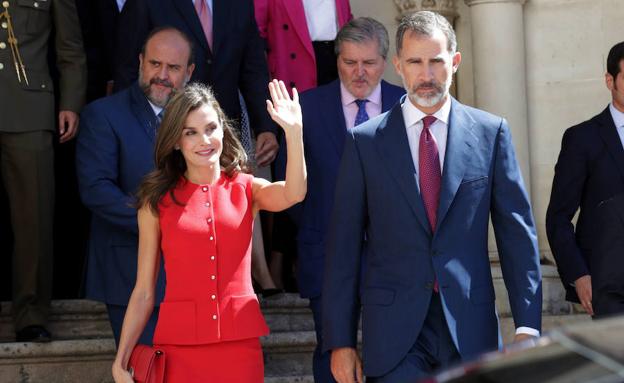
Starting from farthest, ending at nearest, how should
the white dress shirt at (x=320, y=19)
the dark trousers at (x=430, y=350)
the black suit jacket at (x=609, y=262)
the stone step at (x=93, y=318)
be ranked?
the white dress shirt at (x=320, y=19) → the stone step at (x=93, y=318) → the black suit jacket at (x=609, y=262) → the dark trousers at (x=430, y=350)

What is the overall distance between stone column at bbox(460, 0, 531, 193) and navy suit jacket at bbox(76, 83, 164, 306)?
2559 millimetres

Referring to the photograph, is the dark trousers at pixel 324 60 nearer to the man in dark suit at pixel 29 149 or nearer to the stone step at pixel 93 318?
the stone step at pixel 93 318

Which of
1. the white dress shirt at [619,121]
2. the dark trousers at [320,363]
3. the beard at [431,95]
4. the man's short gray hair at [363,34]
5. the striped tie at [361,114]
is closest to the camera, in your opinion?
the beard at [431,95]

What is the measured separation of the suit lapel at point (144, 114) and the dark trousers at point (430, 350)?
6.65 ft

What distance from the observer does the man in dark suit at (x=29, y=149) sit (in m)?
7.03

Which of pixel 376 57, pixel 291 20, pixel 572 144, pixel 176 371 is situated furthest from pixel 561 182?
pixel 176 371

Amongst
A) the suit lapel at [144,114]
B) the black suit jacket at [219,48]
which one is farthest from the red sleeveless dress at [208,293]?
the black suit jacket at [219,48]

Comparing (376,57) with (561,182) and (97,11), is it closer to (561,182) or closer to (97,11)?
(561,182)

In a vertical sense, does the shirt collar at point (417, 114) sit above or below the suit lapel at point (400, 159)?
above

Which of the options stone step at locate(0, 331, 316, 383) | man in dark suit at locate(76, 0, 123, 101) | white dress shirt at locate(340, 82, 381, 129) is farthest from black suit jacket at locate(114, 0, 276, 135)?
stone step at locate(0, 331, 316, 383)

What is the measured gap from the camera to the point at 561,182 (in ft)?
23.3

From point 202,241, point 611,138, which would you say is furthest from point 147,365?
point 611,138

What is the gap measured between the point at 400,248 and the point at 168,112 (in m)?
1.02

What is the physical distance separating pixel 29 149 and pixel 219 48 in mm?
1090
